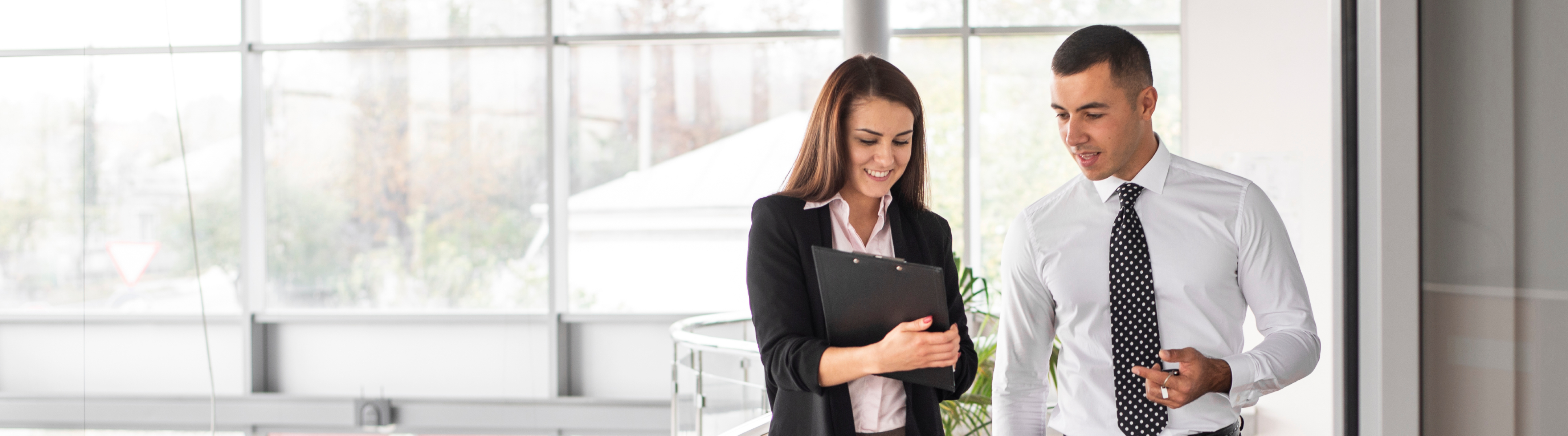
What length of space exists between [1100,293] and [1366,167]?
415 millimetres

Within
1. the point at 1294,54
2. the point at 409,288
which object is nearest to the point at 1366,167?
the point at 1294,54

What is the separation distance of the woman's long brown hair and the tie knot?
1.20 ft

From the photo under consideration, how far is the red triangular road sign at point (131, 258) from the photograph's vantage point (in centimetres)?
299

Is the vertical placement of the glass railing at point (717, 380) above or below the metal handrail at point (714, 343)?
below

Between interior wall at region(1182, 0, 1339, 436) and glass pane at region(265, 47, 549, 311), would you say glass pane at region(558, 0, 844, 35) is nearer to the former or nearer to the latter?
glass pane at region(265, 47, 549, 311)

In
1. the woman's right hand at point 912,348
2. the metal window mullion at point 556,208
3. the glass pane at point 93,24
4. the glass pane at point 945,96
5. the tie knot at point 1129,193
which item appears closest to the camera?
the woman's right hand at point 912,348

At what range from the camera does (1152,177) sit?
4.52 feet

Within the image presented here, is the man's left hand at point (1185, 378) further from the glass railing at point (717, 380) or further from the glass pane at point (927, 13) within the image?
the glass pane at point (927, 13)

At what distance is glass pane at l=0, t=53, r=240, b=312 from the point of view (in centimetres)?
228

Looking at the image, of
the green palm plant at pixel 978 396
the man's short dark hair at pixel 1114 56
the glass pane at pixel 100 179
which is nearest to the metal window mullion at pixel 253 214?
the glass pane at pixel 100 179

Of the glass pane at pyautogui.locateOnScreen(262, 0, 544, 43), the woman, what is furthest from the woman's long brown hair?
the glass pane at pyautogui.locateOnScreen(262, 0, 544, 43)

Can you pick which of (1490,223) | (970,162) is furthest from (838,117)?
(970,162)

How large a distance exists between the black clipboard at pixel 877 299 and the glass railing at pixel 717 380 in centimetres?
81

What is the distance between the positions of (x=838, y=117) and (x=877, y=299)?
11.6 inches
